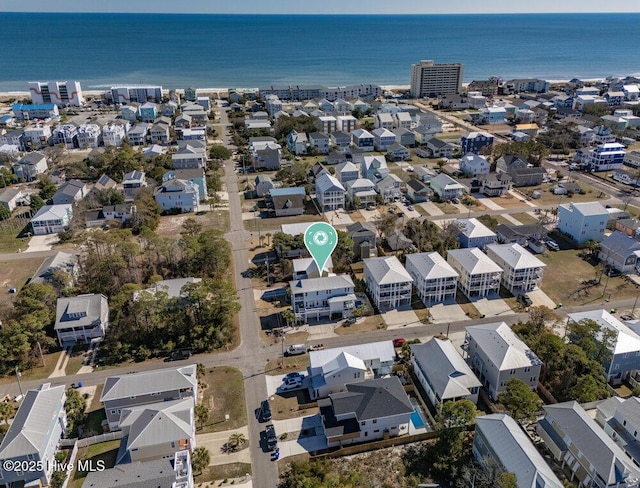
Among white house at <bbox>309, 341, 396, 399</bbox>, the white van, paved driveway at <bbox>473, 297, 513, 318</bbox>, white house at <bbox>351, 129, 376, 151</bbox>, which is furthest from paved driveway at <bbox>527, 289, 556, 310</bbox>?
white house at <bbox>351, 129, 376, 151</bbox>

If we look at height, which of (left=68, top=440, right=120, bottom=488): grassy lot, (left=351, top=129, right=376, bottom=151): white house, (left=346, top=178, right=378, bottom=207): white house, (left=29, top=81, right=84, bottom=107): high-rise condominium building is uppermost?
(left=29, top=81, right=84, bottom=107): high-rise condominium building

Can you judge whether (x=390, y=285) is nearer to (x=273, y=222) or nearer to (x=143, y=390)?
(x=143, y=390)

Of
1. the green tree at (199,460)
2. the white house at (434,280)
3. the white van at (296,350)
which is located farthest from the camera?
the white house at (434,280)


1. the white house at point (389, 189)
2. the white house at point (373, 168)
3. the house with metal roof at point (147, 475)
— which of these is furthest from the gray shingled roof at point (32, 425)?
the white house at point (373, 168)

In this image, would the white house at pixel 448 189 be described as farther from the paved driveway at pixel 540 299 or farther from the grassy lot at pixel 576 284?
the paved driveway at pixel 540 299

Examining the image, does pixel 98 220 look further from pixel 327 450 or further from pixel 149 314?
pixel 327 450

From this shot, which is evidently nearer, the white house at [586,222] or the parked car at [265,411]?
the parked car at [265,411]

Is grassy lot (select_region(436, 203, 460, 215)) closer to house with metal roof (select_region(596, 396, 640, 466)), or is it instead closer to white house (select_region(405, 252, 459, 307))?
white house (select_region(405, 252, 459, 307))
